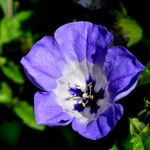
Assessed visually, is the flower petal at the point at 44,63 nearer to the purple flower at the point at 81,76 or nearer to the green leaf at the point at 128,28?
the purple flower at the point at 81,76

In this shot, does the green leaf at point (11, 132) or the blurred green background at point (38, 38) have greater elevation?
the blurred green background at point (38, 38)

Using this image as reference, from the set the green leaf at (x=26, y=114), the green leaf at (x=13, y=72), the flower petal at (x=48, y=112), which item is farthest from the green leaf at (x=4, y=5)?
the flower petal at (x=48, y=112)

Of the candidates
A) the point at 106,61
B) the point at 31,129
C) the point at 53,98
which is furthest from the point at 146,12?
the point at 31,129

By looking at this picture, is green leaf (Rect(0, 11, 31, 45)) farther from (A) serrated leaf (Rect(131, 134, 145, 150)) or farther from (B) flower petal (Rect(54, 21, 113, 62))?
(A) serrated leaf (Rect(131, 134, 145, 150))

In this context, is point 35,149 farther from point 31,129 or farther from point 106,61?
point 106,61

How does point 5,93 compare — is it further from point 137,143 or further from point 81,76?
point 137,143

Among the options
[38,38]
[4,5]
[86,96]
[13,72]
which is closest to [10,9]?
[4,5]
